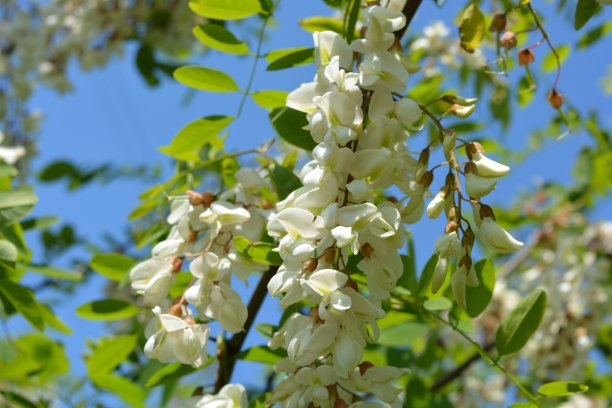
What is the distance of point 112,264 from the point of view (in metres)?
1.06

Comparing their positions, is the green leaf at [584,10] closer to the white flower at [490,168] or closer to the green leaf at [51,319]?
the white flower at [490,168]

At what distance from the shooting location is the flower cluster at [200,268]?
712mm

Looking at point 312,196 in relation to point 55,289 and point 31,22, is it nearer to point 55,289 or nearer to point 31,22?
point 55,289

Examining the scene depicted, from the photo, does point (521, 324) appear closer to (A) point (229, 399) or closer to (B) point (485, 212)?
(B) point (485, 212)

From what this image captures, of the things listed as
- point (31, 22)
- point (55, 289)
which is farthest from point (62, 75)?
point (55, 289)

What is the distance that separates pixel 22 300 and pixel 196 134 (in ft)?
1.03

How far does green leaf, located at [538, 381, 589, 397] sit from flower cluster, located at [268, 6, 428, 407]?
0.53 feet

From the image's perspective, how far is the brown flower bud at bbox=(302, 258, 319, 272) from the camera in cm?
64

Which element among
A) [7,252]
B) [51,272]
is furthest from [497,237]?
[51,272]

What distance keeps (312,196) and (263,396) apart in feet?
1.00

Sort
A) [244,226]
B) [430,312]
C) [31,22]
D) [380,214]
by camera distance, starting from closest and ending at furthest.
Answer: [380,214], [244,226], [430,312], [31,22]

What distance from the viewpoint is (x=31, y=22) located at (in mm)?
3223

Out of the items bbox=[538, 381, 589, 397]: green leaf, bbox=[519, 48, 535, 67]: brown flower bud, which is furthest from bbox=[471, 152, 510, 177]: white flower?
bbox=[519, 48, 535, 67]: brown flower bud

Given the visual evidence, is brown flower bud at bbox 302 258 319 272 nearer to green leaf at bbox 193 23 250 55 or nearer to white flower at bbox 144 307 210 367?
white flower at bbox 144 307 210 367
